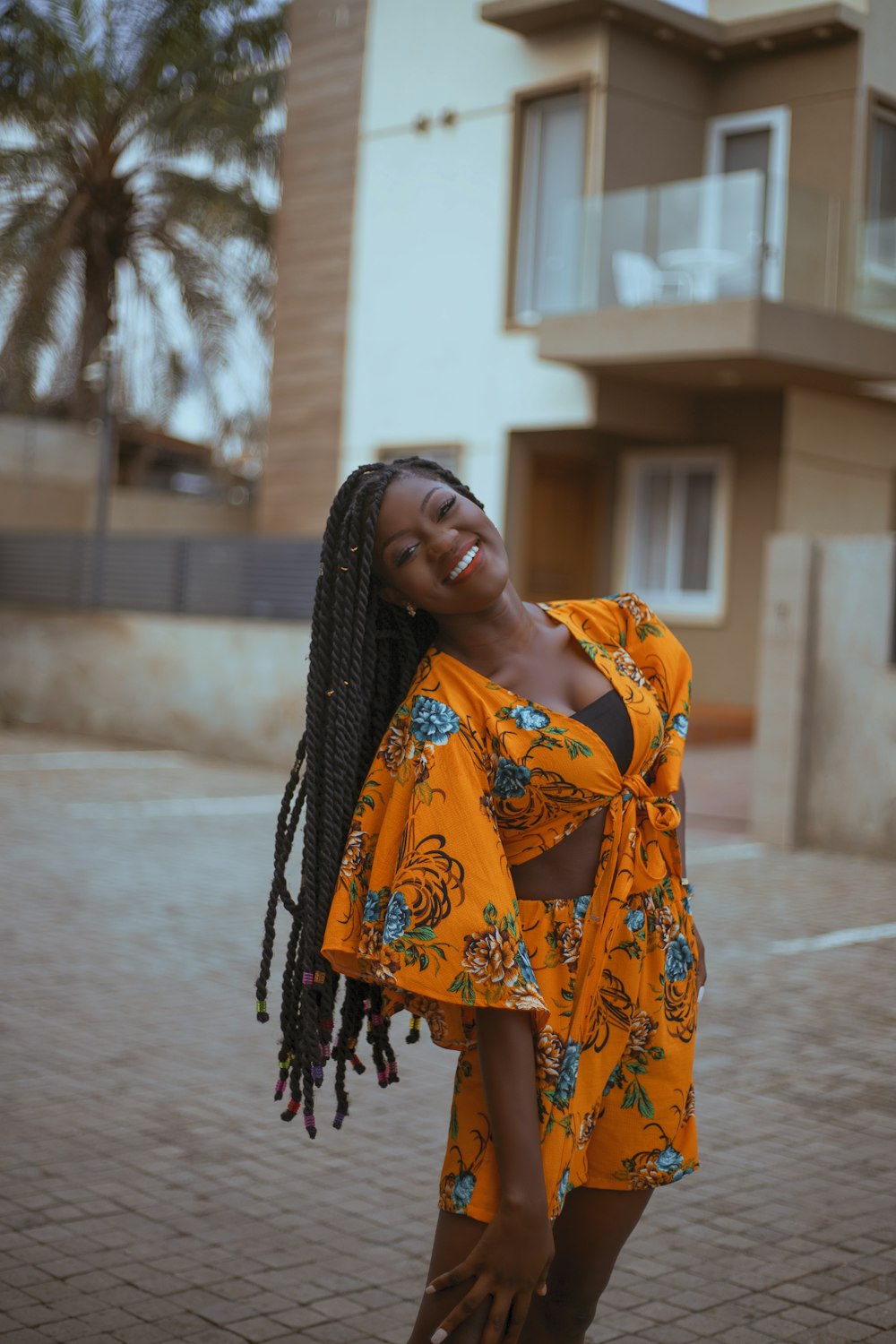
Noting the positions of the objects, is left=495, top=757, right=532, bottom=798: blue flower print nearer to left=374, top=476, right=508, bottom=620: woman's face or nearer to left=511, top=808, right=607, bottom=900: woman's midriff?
left=511, top=808, right=607, bottom=900: woman's midriff

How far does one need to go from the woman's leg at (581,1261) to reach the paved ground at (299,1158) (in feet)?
3.26

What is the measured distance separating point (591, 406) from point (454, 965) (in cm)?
1423

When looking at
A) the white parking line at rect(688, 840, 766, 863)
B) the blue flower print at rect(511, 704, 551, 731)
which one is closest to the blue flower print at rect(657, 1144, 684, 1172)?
the blue flower print at rect(511, 704, 551, 731)

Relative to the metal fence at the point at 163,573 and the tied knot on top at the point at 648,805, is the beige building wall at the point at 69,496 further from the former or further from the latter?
the tied knot on top at the point at 648,805

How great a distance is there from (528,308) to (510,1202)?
→ 49.4 ft

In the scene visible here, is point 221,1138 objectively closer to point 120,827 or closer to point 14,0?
point 120,827

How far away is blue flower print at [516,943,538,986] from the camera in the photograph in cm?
231

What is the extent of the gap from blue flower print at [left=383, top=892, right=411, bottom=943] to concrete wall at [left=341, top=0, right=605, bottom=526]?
1419 centimetres

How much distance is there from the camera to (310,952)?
99.5 inches

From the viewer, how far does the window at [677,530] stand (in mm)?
17375

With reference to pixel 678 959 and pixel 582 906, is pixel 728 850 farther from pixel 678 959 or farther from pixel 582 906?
pixel 582 906

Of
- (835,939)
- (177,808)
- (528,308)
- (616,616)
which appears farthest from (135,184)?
(616,616)

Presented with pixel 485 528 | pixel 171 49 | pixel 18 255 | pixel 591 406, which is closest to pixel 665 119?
pixel 591 406

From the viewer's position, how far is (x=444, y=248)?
1738 cm
